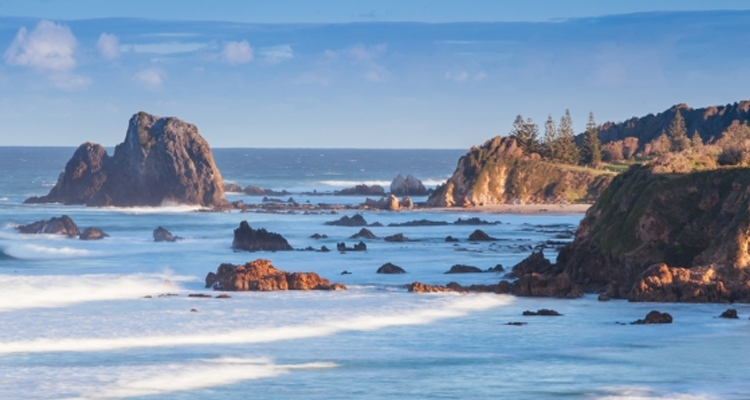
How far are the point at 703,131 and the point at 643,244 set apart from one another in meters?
127

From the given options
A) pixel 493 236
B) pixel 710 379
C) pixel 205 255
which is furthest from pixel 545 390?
pixel 493 236

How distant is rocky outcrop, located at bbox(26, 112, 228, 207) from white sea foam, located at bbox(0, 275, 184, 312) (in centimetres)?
6538

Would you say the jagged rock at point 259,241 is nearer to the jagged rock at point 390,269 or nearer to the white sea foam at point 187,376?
the jagged rock at point 390,269

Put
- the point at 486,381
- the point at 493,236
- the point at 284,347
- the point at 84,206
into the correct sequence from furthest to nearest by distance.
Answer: the point at 84,206 < the point at 493,236 < the point at 284,347 < the point at 486,381

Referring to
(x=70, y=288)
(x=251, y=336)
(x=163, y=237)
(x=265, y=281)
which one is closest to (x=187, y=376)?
(x=251, y=336)

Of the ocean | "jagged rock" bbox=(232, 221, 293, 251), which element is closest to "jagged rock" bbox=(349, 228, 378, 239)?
"jagged rock" bbox=(232, 221, 293, 251)

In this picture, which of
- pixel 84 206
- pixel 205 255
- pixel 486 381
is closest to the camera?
pixel 486 381

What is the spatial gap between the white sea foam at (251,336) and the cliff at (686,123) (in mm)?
115992

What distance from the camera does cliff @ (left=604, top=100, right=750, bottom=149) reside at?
16212 centimetres

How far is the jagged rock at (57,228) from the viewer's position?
77.6m

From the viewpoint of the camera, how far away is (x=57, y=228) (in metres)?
78.1

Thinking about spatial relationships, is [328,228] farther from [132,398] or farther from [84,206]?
[132,398]

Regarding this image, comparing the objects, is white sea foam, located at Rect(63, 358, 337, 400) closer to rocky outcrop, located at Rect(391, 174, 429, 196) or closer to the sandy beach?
the sandy beach

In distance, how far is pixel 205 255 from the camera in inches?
2502
